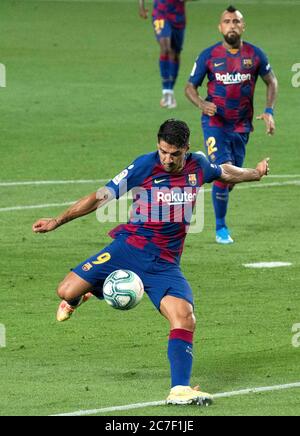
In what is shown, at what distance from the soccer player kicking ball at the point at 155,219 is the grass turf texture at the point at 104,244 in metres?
0.78

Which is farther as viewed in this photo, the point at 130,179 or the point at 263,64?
the point at 263,64

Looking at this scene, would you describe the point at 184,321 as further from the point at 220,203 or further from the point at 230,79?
the point at 230,79

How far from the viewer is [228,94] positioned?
769 inches

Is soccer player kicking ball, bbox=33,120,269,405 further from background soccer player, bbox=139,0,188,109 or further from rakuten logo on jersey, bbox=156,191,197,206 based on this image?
background soccer player, bbox=139,0,188,109

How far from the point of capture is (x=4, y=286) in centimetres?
1666

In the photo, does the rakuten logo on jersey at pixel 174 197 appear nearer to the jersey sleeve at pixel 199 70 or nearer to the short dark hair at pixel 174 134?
the short dark hair at pixel 174 134

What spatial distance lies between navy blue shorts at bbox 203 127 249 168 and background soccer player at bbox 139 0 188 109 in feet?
35.6

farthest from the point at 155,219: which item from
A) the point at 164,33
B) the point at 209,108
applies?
the point at 164,33

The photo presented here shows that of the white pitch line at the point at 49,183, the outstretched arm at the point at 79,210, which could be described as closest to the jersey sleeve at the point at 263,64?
the white pitch line at the point at 49,183

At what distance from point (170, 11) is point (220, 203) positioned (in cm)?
1240
